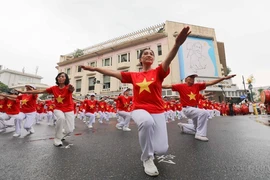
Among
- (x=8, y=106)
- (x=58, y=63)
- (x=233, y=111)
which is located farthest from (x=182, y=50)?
(x=58, y=63)

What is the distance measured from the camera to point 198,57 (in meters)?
24.7

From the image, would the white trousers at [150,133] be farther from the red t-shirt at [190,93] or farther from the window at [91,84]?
the window at [91,84]

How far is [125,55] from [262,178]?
2597cm

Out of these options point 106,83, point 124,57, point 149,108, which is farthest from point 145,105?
point 106,83

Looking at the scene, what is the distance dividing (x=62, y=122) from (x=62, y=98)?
2.23 feet

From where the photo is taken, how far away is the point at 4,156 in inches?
120

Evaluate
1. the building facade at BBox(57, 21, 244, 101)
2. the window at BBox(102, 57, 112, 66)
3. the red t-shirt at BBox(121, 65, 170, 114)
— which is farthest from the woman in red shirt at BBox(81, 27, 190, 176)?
the window at BBox(102, 57, 112, 66)

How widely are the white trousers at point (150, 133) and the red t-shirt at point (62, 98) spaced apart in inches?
108

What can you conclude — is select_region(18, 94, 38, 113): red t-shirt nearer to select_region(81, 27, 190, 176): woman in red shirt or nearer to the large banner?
select_region(81, 27, 190, 176): woman in red shirt

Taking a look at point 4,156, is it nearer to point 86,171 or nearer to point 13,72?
point 86,171

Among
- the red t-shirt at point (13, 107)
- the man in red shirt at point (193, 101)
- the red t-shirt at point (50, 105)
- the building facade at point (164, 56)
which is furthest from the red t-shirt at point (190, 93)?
the building facade at point (164, 56)

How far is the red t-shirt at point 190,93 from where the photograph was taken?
183 inches

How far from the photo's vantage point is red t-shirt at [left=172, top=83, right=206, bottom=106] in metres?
4.64

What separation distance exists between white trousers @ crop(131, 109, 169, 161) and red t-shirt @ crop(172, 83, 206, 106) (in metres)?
2.52
